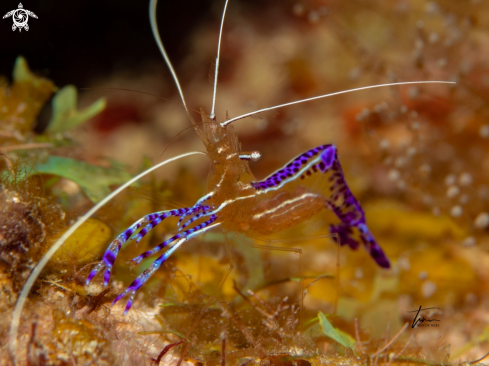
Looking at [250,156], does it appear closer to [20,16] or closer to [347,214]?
[347,214]

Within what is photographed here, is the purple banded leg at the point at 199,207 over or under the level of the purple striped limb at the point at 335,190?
over

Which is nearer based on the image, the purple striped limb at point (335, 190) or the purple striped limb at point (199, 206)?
the purple striped limb at point (199, 206)

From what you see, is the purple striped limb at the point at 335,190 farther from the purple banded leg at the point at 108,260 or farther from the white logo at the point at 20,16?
the white logo at the point at 20,16

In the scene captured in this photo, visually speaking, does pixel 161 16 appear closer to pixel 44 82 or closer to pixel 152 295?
pixel 44 82

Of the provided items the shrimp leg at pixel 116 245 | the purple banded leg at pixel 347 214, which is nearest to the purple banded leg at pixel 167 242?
the shrimp leg at pixel 116 245

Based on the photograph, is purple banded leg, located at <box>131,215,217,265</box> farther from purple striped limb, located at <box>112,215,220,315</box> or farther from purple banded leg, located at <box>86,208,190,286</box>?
purple banded leg, located at <box>86,208,190,286</box>

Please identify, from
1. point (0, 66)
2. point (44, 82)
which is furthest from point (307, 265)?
point (0, 66)
